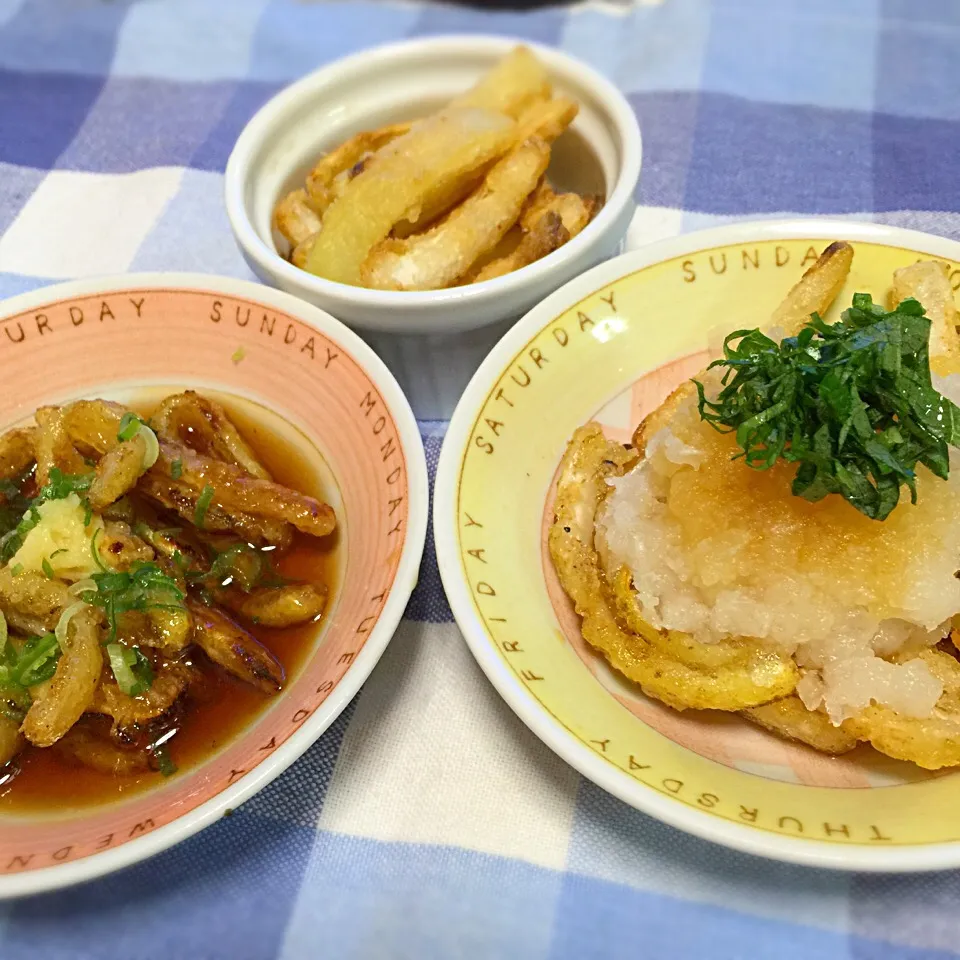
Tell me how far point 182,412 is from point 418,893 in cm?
102

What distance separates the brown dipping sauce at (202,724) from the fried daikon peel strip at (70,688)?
79 millimetres

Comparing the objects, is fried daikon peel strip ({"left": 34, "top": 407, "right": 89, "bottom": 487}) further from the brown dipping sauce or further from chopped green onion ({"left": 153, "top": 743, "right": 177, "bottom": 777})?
chopped green onion ({"left": 153, "top": 743, "right": 177, "bottom": 777})

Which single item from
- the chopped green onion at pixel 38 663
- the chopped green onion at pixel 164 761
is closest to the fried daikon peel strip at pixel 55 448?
the chopped green onion at pixel 38 663

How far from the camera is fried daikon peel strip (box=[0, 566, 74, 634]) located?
1513 millimetres

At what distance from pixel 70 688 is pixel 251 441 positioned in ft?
2.10

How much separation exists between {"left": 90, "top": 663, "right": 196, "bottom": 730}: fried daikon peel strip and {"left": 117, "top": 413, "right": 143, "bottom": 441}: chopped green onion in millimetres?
460

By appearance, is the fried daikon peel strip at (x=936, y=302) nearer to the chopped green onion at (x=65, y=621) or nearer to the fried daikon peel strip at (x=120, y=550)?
the fried daikon peel strip at (x=120, y=550)

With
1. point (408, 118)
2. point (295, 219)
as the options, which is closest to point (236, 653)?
point (295, 219)

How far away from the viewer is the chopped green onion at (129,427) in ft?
5.48

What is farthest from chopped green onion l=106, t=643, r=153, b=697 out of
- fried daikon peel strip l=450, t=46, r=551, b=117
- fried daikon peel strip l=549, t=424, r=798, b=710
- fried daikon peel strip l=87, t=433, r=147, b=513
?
fried daikon peel strip l=450, t=46, r=551, b=117

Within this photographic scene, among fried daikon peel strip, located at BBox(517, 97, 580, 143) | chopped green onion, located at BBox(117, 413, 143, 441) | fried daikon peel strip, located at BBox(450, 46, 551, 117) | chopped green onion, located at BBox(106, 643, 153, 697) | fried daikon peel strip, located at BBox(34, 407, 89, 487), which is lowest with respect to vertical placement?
chopped green onion, located at BBox(106, 643, 153, 697)

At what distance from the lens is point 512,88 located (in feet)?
6.67

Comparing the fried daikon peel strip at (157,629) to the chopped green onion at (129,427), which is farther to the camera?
the chopped green onion at (129,427)

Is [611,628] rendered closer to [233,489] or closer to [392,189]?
[233,489]
